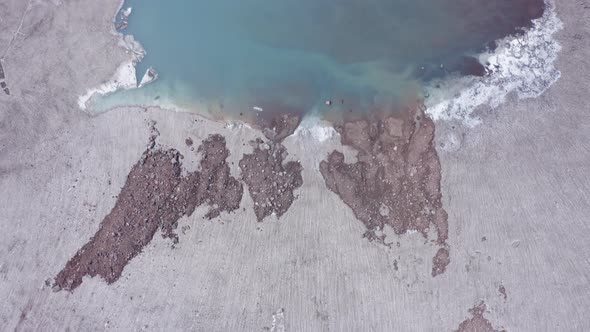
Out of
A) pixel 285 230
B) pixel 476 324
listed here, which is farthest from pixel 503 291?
pixel 285 230

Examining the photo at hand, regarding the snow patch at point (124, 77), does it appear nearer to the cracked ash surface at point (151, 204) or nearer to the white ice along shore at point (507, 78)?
the cracked ash surface at point (151, 204)

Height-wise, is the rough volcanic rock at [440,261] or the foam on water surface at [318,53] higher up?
the foam on water surface at [318,53]

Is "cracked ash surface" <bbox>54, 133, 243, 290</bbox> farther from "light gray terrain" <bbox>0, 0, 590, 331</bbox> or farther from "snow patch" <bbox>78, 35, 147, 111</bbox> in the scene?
"snow patch" <bbox>78, 35, 147, 111</bbox>

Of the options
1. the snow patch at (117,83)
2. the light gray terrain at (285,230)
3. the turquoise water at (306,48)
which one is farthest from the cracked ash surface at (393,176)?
the snow patch at (117,83)

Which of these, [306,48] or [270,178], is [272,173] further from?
[306,48]

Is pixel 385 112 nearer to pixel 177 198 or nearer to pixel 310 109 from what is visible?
pixel 310 109

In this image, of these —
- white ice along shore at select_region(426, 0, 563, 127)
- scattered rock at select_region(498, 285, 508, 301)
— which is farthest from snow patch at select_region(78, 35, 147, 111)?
scattered rock at select_region(498, 285, 508, 301)

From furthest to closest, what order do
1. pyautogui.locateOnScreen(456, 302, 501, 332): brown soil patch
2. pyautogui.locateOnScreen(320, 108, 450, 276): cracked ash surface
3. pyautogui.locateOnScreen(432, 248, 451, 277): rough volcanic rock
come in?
1. pyautogui.locateOnScreen(320, 108, 450, 276): cracked ash surface
2. pyautogui.locateOnScreen(432, 248, 451, 277): rough volcanic rock
3. pyautogui.locateOnScreen(456, 302, 501, 332): brown soil patch
